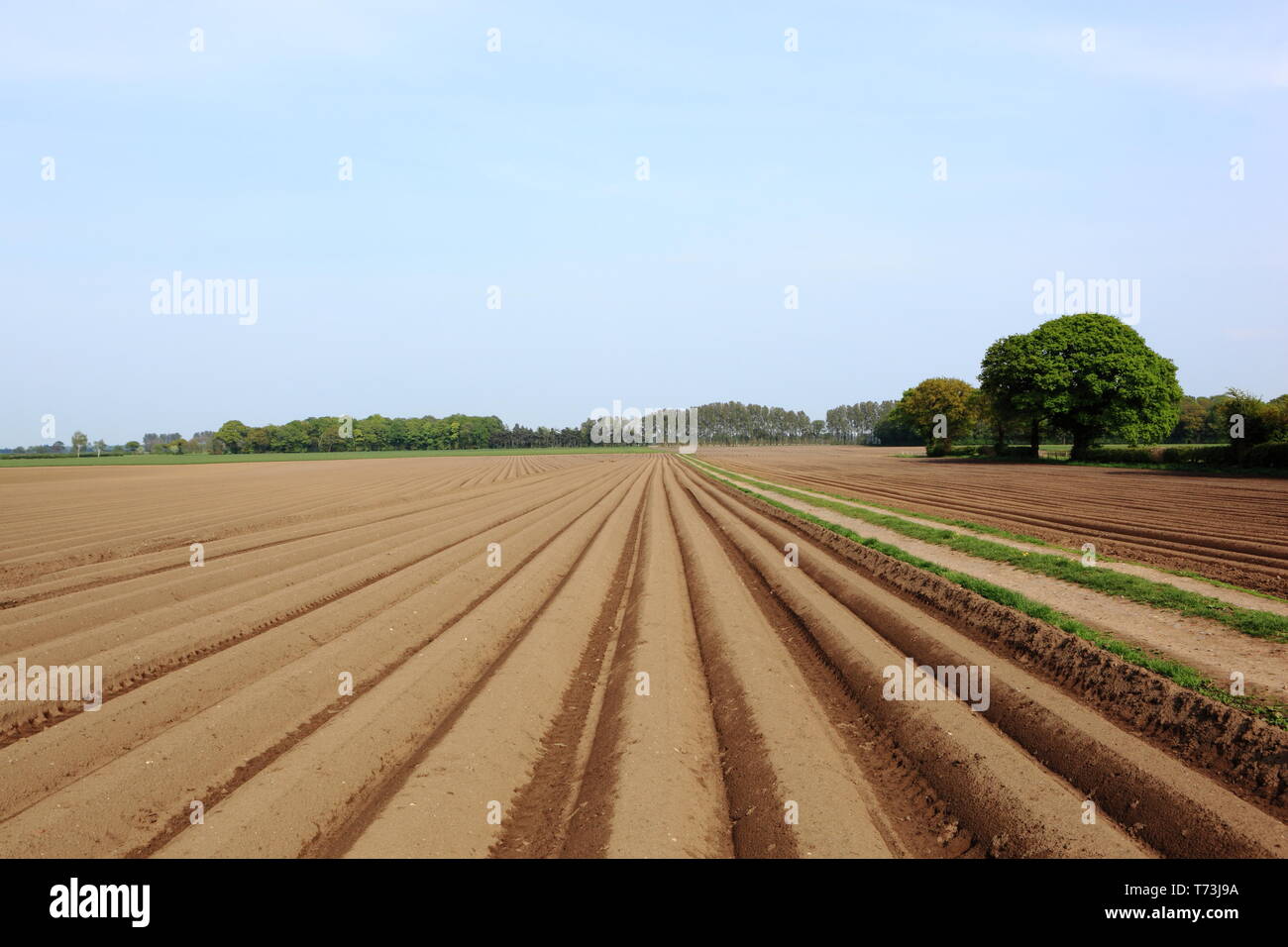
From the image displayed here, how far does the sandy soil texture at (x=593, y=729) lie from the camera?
5.20 meters

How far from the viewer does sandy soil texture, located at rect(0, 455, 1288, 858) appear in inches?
205

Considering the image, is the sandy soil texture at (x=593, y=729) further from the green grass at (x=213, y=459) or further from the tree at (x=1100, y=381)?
the green grass at (x=213, y=459)

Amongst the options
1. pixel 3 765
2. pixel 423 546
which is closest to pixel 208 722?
pixel 3 765

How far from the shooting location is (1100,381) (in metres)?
49.5

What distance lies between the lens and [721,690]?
330 inches

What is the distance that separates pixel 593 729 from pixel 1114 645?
233 inches

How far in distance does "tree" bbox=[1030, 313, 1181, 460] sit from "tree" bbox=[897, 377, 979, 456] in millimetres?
28331

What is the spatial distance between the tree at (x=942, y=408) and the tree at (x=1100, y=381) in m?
28.3

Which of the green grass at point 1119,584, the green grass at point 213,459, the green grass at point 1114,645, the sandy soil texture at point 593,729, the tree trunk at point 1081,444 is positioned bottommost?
the sandy soil texture at point 593,729

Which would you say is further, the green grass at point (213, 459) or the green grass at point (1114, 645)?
the green grass at point (213, 459)

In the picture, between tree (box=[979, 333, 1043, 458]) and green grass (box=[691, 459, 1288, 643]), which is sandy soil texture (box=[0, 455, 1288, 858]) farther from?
tree (box=[979, 333, 1043, 458])

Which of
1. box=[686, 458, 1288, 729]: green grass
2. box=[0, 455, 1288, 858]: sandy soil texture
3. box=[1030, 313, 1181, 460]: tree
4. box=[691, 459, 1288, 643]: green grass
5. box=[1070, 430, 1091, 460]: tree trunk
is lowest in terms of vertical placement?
box=[0, 455, 1288, 858]: sandy soil texture

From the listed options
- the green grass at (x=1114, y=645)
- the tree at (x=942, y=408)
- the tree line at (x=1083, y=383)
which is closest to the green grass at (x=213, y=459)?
the tree at (x=942, y=408)

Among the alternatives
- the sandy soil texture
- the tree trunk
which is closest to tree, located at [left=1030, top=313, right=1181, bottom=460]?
the tree trunk
